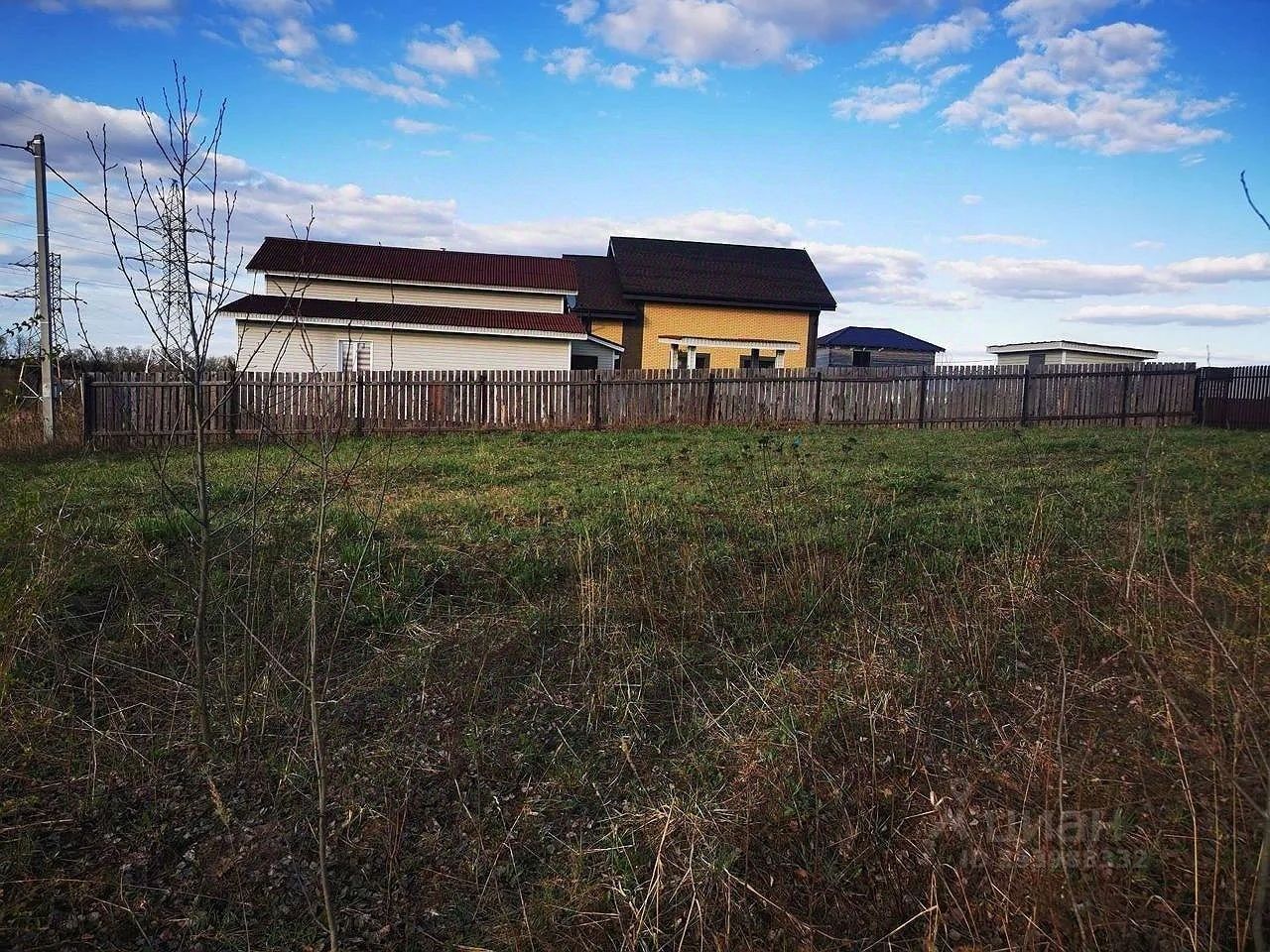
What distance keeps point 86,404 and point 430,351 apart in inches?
352

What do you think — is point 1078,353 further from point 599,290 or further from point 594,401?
point 594,401

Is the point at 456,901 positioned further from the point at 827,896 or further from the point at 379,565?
the point at 379,565

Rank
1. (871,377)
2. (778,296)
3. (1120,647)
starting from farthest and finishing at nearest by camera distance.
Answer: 1. (778,296)
2. (871,377)
3. (1120,647)

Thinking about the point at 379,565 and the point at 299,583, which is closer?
the point at 299,583

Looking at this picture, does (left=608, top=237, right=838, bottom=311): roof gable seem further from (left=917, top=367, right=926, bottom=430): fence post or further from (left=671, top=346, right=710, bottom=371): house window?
(left=917, top=367, right=926, bottom=430): fence post

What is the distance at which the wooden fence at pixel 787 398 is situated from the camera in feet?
52.8

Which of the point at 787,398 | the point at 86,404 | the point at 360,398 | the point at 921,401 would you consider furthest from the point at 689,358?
the point at 86,404

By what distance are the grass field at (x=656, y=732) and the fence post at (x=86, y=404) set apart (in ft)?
27.9

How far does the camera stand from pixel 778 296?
2744cm

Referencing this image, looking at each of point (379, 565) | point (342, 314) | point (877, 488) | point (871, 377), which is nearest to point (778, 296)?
point (871, 377)

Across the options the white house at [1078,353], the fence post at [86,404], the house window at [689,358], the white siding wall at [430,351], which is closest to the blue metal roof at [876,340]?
the white house at [1078,353]

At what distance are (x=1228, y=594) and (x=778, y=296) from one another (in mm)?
24851

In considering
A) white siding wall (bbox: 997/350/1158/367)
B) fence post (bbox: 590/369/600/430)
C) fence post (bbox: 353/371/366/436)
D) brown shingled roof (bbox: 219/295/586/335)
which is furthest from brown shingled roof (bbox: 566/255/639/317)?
white siding wall (bbox: 997/350/1158/367)

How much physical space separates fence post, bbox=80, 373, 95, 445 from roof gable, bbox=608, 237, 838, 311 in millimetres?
16196
